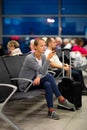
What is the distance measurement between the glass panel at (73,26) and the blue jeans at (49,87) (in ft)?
27.4

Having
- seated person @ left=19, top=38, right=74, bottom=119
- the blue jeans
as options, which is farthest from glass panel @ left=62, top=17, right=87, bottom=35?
the blue jeans

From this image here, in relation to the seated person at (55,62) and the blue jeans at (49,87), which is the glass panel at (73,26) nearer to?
the seated person at (55,62)

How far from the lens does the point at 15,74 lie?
5.49 metres

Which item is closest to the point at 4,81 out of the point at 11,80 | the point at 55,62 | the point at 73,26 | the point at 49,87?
the point at 11,80

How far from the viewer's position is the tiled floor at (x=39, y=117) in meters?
4.52

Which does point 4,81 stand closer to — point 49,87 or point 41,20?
point 49,87

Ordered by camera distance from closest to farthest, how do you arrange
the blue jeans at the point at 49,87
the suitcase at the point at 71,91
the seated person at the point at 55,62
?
the blue jeans at the point at 49,87 < the suitcase at the point at 71,91 < the seated person at the point at 55,62
